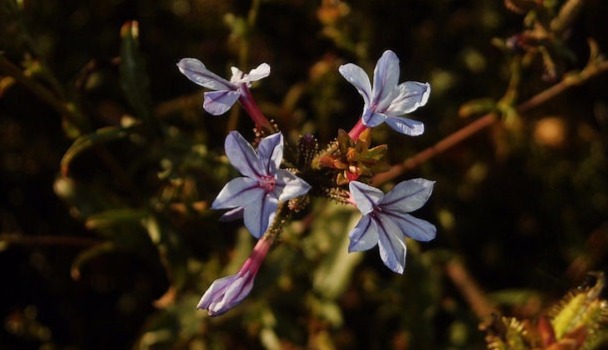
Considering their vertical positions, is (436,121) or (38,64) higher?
(38,64)

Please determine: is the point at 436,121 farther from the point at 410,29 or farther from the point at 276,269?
the point at 276,269

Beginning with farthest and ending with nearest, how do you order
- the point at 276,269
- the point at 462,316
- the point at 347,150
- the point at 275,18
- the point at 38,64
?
1. the point at 275,18
2. the point at 462,316
3. the point at 276,269
4. the point at 38,64
5. the point at 347,150

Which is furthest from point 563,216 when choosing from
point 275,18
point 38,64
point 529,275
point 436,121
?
point 38,64

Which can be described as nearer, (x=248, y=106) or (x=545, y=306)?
(x=248, y=106)

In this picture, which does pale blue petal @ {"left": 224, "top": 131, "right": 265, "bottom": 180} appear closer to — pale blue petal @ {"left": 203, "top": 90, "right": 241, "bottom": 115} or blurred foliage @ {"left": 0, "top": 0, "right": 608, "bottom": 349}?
pale blue petal @ {"left": 203, "top": 90, "right": 241, "bottom": 115}

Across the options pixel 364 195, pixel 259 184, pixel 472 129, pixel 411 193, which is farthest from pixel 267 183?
pixel 472 129

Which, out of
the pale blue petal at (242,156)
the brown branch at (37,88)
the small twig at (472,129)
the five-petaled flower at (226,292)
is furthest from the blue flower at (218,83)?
the small twig at (472,129)

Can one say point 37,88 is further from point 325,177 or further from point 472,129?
point 472,129
